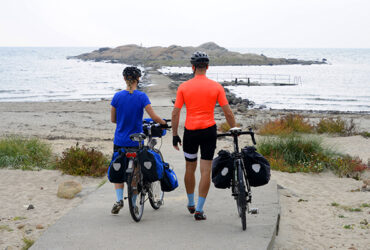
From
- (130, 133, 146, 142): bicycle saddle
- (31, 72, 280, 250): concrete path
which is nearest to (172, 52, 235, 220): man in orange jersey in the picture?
(130, 133, 146, 142): bicycle saddle

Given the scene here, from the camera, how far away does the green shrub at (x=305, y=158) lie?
10.1m

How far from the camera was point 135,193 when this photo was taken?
5.31 meters

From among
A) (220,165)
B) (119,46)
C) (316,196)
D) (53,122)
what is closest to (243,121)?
(53,122)

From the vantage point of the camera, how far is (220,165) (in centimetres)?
520

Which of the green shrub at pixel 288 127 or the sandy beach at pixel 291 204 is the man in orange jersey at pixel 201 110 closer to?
the sandy beach at pixel 291 204

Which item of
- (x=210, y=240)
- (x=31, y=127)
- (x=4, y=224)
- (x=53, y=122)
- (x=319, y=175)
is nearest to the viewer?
(x=210, y=240)

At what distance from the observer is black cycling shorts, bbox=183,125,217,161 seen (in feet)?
17.0

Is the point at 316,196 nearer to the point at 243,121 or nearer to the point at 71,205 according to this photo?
the point at 71,205

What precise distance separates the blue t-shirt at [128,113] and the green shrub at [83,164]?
163 inches

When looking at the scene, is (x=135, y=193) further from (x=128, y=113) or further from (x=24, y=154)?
(x=24, y=154)

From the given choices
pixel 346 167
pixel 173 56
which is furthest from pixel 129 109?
pixel 173 56

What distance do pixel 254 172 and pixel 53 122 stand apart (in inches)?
665

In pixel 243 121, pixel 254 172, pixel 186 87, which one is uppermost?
pixel 186 87

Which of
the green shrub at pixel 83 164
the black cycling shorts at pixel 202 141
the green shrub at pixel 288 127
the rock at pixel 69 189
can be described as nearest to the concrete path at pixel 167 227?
the black cycling shorts at pixel 202 141
